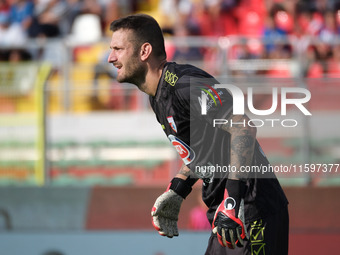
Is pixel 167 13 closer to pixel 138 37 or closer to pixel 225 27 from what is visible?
pixel 225 27

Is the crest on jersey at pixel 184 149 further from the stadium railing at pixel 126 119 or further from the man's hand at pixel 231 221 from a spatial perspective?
the stadium railing at pixel 126 119

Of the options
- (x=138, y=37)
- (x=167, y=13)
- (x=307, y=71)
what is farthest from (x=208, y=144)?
(x=167, y=13)

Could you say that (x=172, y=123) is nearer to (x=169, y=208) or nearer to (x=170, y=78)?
(x=170, y=78)

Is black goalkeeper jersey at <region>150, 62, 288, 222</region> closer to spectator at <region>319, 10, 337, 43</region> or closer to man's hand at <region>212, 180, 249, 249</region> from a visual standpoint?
man's hand at <region>212, 180, 249, 249</region>

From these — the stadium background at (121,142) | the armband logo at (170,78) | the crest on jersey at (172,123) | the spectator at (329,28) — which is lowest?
the stadium background at (121,142)

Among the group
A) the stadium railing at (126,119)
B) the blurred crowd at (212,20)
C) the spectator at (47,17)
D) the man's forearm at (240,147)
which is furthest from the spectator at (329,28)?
the man's forearm at (240,147)

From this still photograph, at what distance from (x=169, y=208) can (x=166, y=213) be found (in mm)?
42

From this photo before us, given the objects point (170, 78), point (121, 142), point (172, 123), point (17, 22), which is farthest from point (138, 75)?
point (17, 22)

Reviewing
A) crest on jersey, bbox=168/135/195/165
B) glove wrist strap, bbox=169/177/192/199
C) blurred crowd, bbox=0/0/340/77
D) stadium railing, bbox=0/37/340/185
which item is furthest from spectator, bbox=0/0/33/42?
crest on jersey, bbox=168/135/195/165

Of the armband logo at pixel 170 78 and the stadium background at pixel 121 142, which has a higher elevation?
the armband logo at pixel 170 78

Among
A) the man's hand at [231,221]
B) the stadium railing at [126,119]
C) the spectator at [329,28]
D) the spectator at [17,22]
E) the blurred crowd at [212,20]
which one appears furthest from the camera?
the spectator at [17,22]

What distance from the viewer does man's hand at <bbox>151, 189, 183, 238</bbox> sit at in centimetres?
439

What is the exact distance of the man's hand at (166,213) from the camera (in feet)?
14.4

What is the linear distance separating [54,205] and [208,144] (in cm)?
426
